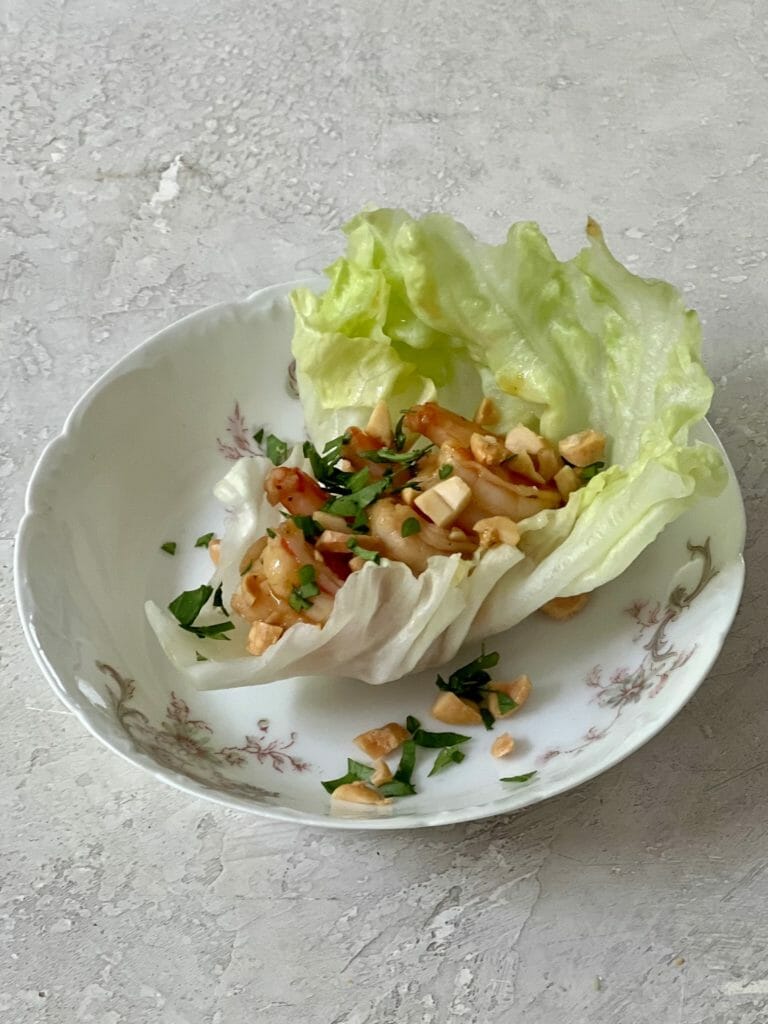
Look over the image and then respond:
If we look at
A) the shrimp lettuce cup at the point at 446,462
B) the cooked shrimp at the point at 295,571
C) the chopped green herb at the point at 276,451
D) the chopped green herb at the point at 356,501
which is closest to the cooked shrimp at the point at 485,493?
the shrimp lettuce cup at the point at 446,462

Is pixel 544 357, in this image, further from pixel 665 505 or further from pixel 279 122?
pixel 279 122

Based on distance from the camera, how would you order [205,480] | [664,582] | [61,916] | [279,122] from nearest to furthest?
[61,916] → [664,582] → [205,480] → [279,122]

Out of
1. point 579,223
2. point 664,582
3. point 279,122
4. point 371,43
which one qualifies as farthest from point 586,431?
point 371,43

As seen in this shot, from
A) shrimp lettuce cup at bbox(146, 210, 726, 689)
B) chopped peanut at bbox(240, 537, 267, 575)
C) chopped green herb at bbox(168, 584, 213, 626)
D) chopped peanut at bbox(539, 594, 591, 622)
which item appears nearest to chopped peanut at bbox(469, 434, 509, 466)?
shrimp lettuce cup at bbox(146, 210, 726, 689)

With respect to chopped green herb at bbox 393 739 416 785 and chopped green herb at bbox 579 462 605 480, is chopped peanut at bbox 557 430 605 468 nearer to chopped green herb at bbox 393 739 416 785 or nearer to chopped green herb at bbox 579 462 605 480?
chopped green herb at bbox 579 462 605 480

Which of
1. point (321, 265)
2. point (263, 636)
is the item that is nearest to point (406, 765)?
point (263, 636)

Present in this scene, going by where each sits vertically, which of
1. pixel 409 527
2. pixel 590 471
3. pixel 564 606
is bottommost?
pixel 564 606

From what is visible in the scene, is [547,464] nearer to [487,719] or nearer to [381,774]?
[487,719]
